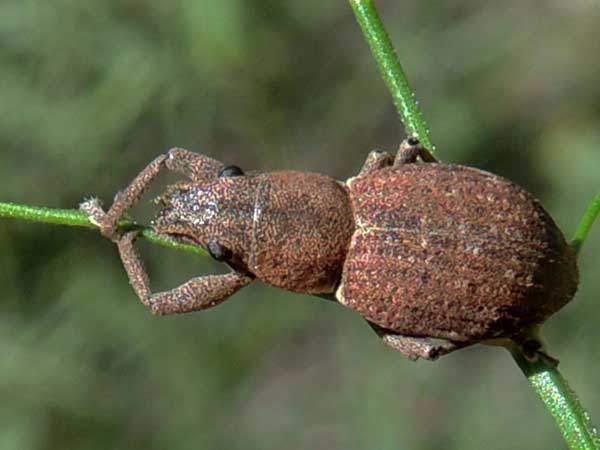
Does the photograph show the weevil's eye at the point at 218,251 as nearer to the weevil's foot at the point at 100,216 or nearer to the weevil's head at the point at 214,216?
the weevil's head at the point at 214,216

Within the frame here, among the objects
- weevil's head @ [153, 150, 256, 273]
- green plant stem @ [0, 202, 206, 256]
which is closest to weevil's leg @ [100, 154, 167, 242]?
weevil's head @ [153, 150, 256, 273]

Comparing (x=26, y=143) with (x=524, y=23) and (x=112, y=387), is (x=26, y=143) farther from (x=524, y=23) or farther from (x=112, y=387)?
(x=524, y=23)

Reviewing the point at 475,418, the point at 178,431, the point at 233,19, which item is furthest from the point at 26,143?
the point at 475,418

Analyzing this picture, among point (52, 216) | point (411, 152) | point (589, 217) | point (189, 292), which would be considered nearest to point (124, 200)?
point (189, 292)

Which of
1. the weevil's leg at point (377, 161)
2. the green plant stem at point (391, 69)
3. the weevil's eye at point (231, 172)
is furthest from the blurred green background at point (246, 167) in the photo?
the green plant stem at point (391, 69)

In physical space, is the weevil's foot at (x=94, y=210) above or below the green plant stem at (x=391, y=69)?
below

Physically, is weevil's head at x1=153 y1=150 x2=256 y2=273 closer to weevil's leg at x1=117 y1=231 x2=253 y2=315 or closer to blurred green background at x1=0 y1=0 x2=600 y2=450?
weevil's leg at x1=117 y1=231 x2=253 y2=315
